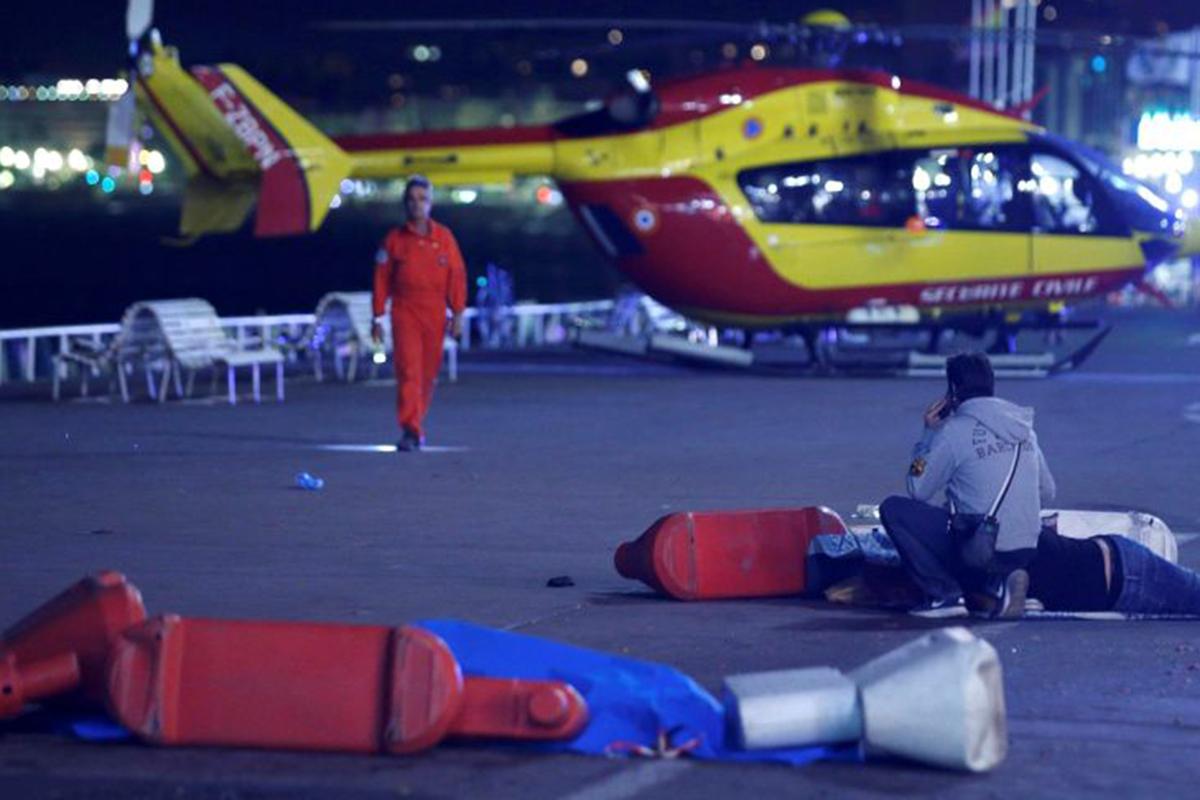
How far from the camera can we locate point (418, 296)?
17.0 meters

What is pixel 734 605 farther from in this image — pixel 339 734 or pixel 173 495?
pixel 173 495

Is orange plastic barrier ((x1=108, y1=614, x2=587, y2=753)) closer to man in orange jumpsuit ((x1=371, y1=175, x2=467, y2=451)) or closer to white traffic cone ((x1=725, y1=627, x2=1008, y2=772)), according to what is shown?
white traffic cone ((x1=725, y1=627, x2=1008, y2=772))

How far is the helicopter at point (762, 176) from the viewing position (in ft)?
80.1

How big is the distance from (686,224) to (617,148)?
116 centimetres

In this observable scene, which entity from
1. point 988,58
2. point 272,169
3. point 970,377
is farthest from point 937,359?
point 988,58

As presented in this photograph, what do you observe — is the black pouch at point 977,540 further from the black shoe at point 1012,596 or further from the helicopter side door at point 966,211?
the helicopter side door at point 966,211

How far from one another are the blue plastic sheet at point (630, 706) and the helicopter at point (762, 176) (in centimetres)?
1716

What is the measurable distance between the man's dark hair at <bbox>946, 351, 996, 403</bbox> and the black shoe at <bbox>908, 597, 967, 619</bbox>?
894 millimetres

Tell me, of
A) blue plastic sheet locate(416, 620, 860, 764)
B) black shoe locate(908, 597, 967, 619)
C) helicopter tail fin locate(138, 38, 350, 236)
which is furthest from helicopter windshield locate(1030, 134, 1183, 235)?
blue plastic sheet locate(416, 620, 860, 764)

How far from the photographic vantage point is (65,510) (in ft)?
44.1

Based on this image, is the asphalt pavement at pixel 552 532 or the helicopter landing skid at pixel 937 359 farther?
the helicopter landing skid at pixel 937 359

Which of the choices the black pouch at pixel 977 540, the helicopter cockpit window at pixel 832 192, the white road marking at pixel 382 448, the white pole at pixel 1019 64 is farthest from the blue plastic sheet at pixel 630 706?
the white pole at pixel 1019 64

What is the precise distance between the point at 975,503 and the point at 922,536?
0.90 ft

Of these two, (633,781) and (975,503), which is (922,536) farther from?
(633,781)
